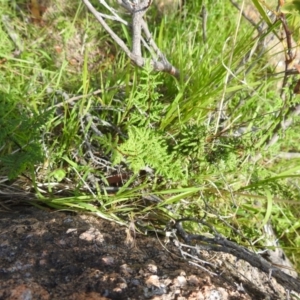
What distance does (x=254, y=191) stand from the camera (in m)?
1.98

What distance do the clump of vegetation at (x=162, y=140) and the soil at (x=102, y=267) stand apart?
156mm

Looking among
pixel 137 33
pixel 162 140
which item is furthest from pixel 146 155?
pixel 137 33

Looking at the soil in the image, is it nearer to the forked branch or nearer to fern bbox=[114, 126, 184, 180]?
fern bbox=[114, 126, 184, 180]

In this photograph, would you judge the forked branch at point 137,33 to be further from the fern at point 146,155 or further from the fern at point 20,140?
the fern at point 20,140

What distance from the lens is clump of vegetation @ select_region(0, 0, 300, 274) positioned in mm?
1756

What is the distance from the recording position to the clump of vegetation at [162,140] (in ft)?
5.76

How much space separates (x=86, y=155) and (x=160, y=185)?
363mm

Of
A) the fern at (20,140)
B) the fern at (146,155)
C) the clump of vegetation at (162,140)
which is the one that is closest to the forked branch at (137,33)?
the clump of vegetation at (162,140)

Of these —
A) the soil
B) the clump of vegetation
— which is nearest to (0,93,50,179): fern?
the clump of vegetation

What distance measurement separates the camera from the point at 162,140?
1.84 m

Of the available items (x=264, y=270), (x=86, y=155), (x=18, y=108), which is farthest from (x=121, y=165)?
(x=264, y=270)

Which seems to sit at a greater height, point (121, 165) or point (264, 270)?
point (121, 165)

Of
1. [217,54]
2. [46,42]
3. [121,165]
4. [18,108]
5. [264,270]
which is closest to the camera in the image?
[264,270]

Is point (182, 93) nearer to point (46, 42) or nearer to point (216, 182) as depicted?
point (216, 182)
